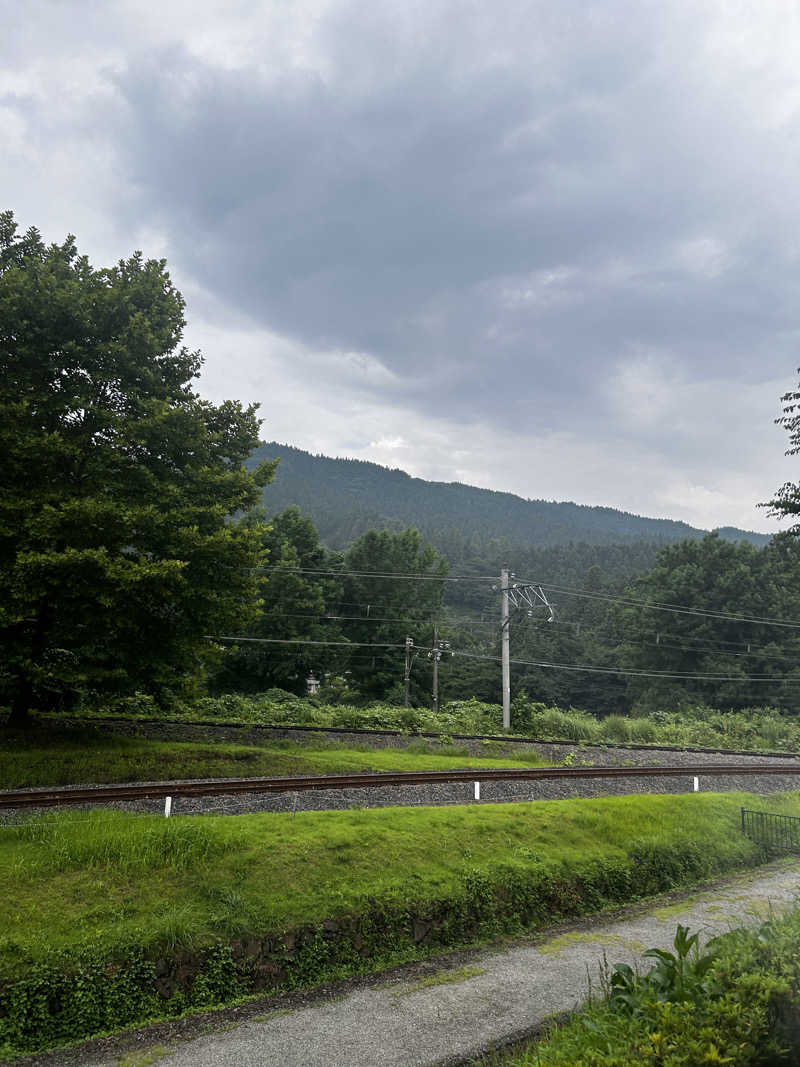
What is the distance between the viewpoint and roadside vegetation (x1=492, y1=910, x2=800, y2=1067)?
4.27m

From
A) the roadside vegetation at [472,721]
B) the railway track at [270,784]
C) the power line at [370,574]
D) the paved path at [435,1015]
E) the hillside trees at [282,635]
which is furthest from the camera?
the hillside trees at [282,635]

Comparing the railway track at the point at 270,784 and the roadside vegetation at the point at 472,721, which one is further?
the roadside vegetation at the point at 472,721

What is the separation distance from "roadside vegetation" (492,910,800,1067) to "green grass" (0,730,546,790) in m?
12.3

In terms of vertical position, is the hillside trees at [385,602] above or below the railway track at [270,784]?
above

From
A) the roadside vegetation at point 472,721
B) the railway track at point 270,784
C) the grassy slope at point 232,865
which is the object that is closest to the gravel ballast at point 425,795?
the railway track at point 270,784

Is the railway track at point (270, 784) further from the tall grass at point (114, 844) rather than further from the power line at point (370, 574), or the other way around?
the power line at point (370, 574)

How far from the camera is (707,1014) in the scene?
4.63 meters

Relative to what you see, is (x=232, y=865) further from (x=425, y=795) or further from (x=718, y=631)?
(x=718, y=631)

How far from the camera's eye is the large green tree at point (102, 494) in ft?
49.1

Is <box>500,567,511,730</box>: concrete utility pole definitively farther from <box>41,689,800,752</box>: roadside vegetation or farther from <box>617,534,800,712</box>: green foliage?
<box>617,534,800,712</box>: green foliage

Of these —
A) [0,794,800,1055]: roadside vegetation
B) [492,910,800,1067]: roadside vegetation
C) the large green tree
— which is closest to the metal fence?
[0,794,800,1055]: roadside vegetation

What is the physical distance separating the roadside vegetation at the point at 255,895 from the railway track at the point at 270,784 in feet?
4.90

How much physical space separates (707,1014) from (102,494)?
617 inches

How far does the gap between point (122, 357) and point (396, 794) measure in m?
13.0
